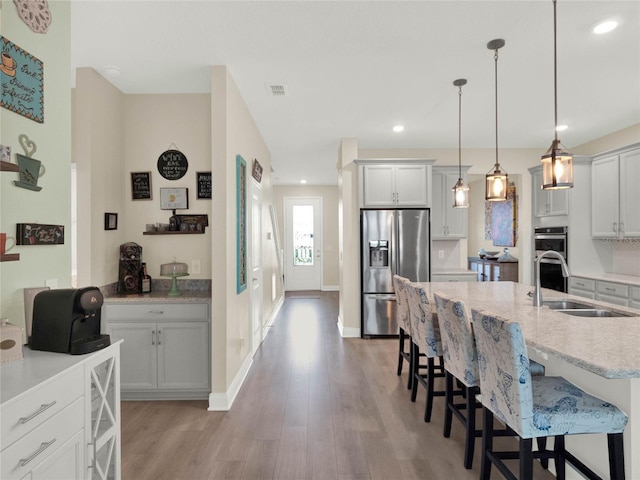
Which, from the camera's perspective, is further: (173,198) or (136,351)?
(173,198)

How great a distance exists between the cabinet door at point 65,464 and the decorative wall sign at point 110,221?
210cm

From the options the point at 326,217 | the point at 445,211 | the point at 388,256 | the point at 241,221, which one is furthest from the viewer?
the point at 326,217

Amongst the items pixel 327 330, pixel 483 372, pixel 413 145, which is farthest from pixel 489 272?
pixel 483 372

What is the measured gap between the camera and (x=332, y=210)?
9398mm

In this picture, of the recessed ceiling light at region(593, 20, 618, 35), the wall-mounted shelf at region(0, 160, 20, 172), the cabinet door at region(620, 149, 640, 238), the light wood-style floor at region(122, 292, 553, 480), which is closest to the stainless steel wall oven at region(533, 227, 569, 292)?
the cabinet door at region(620, 149, 640, 238)

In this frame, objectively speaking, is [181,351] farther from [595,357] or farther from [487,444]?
[595,357]

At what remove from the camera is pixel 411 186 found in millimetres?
5031

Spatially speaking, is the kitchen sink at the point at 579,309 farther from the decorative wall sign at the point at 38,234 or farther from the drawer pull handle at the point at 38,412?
the decorative wall sign at the point at 38,234

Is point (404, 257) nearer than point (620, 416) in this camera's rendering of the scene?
No

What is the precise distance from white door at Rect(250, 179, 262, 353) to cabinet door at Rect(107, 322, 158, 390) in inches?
50.7

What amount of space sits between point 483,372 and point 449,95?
2.77 metres

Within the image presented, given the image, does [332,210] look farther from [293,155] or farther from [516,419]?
[516,419]

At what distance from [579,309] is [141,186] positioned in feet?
12.3

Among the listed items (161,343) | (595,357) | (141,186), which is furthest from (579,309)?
(141,186)
